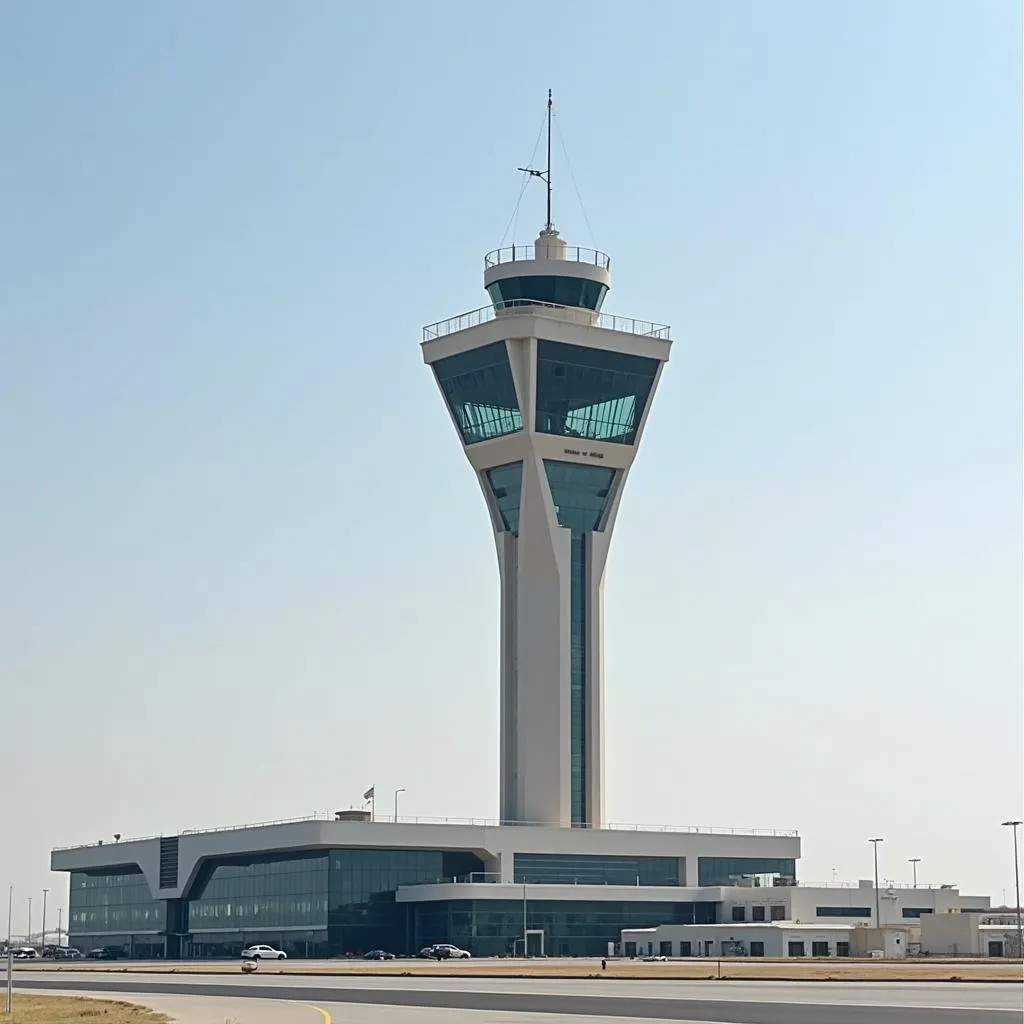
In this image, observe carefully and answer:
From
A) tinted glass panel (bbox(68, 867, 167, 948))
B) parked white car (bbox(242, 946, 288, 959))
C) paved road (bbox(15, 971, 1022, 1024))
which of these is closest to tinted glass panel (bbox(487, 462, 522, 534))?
parked white car (bbox(242, 946, 288, 959))

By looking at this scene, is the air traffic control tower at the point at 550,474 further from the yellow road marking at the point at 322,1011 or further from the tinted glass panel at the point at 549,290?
the yellow road marking at the point at 322,1011

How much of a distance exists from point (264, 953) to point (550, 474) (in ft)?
118

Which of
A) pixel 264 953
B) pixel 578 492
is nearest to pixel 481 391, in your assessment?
pixel 578 492

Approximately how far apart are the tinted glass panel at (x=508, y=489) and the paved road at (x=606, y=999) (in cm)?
4786

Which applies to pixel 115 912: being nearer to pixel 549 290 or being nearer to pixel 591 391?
pixel 591 391

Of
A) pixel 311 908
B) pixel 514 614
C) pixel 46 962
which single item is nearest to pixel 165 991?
pixel 311 908

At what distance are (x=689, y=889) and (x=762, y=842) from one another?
928cm

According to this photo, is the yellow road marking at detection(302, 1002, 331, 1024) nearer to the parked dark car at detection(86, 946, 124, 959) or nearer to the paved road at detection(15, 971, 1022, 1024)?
the paved road at detection(15, 971, 1022, 1024)

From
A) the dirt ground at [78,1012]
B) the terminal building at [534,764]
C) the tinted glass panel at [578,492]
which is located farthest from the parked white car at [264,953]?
the dirt ground at [78,1012]

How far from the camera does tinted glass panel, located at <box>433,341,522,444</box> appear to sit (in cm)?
11938

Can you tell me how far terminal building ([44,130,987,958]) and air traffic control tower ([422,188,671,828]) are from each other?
12cm

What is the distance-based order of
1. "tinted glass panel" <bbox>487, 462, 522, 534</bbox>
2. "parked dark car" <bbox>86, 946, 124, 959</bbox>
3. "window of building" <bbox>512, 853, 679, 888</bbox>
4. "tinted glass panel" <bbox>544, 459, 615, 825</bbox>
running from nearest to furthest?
"window of building" <bbox>512, 853, 679, 888</bbox> → "tinted glass panel" <bbox>487, 462, 522, 534</bbox> → "tinted glass panel" <bbox>544, 459, 615, 825</bbox> → "parked dark car" <bbox>86, 946, 124, 959</bbox>

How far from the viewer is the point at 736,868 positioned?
421 ft

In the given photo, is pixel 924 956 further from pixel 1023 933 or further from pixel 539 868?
pixel 539 868
